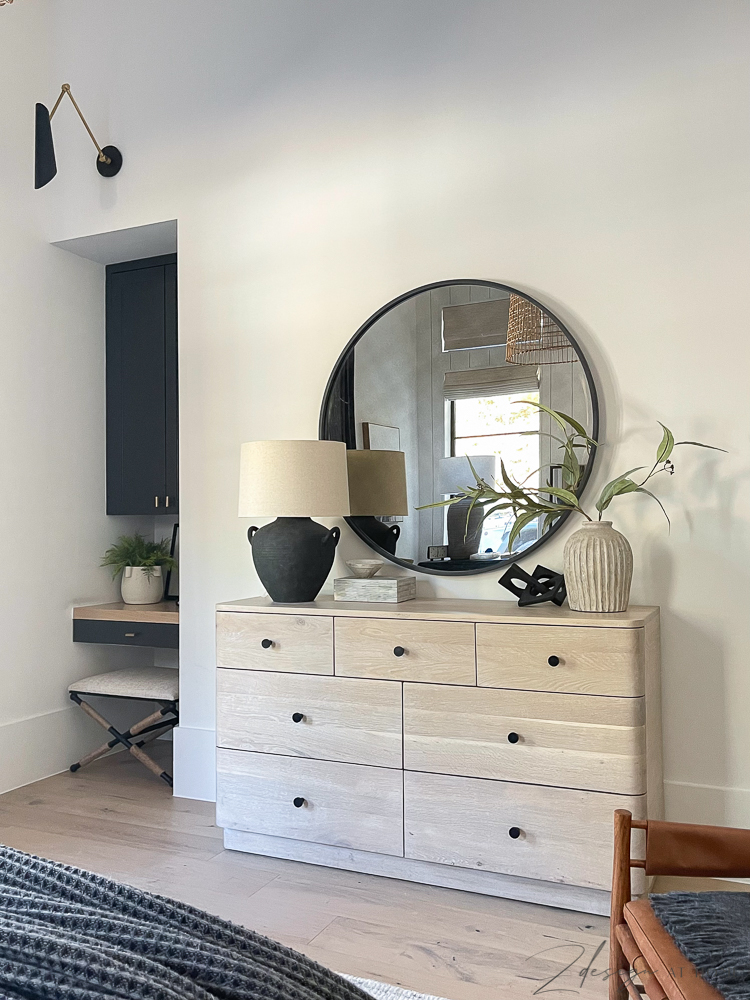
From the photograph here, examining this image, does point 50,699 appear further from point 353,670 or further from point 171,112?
point 171,112

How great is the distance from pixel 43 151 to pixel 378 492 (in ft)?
5.81

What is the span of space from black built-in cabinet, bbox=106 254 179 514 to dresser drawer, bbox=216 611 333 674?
1228 millimetres

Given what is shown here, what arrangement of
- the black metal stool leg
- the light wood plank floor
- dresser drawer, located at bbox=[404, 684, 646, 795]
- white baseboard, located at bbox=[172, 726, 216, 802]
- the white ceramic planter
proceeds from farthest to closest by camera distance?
the white ceramic planter, the black metal stool leg, white baseboard, located at bbox=[172, 726, 216, 802], dresser drawer, located at bbox=[404, 684, 646, 795], the light wood plank floor

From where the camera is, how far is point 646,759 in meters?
2.21

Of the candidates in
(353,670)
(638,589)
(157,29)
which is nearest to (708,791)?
(638,589)

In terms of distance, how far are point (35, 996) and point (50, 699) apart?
2987 millimetres

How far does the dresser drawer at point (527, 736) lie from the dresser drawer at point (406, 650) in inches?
1.9

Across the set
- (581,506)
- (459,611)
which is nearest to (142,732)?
(459,611)

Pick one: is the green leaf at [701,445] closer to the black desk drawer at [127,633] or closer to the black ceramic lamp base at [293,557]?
the black ceramic lamp base at [293,557]

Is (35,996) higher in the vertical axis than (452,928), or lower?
higher

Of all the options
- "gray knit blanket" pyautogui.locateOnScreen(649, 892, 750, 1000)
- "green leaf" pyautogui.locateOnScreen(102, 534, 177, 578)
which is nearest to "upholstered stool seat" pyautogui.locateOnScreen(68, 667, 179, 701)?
"green leaf" pyautogui.locateOnScreen(102, 534, 177, 578)

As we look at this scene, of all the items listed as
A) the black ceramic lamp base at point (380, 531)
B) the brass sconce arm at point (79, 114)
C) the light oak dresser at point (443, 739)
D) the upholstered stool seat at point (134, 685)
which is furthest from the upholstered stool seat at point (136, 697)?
the brass sconce arm at point (79, 114)

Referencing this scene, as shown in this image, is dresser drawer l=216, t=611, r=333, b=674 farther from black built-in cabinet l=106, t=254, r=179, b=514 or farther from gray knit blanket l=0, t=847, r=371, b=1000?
gray knit blanket l=0, t=847, r=371, b=1000

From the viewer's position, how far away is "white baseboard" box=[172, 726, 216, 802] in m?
3.23
